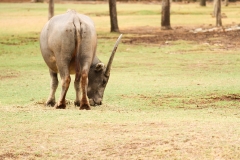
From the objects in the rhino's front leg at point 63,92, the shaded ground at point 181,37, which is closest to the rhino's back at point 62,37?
the rhino's front leg at point 63,92

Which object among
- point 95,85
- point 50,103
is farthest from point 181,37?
point 50,103

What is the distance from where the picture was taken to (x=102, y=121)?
32.2 ft

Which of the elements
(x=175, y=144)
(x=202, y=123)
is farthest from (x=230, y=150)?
(x=202, y=123)

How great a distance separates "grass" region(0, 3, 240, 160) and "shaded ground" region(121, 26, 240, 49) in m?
2.93

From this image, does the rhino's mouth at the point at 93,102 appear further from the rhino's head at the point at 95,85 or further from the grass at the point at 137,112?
the grass at the point at 137,112

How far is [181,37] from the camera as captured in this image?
30.8 meters

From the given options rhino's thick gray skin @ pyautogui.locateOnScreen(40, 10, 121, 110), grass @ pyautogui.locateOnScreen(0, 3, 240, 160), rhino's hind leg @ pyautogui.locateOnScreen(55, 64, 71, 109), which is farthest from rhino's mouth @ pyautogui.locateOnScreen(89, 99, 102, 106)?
rhino's hind leg @ pyautogui.locateOnScreen(55, 64, 71, 109)

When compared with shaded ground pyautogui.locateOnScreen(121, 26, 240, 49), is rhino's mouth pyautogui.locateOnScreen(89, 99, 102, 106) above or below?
above

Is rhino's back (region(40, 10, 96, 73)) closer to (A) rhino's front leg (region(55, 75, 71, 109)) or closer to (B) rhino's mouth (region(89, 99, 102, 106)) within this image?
(A) rhino's front leg (region(55, 75, 71, 109))

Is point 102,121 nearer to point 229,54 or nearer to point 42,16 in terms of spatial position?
point 229,54

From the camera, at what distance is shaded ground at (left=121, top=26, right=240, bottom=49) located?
2784 cm

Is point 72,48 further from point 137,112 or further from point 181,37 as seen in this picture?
point 181,37

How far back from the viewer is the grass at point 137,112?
812cm

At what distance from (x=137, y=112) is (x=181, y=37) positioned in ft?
65.2
